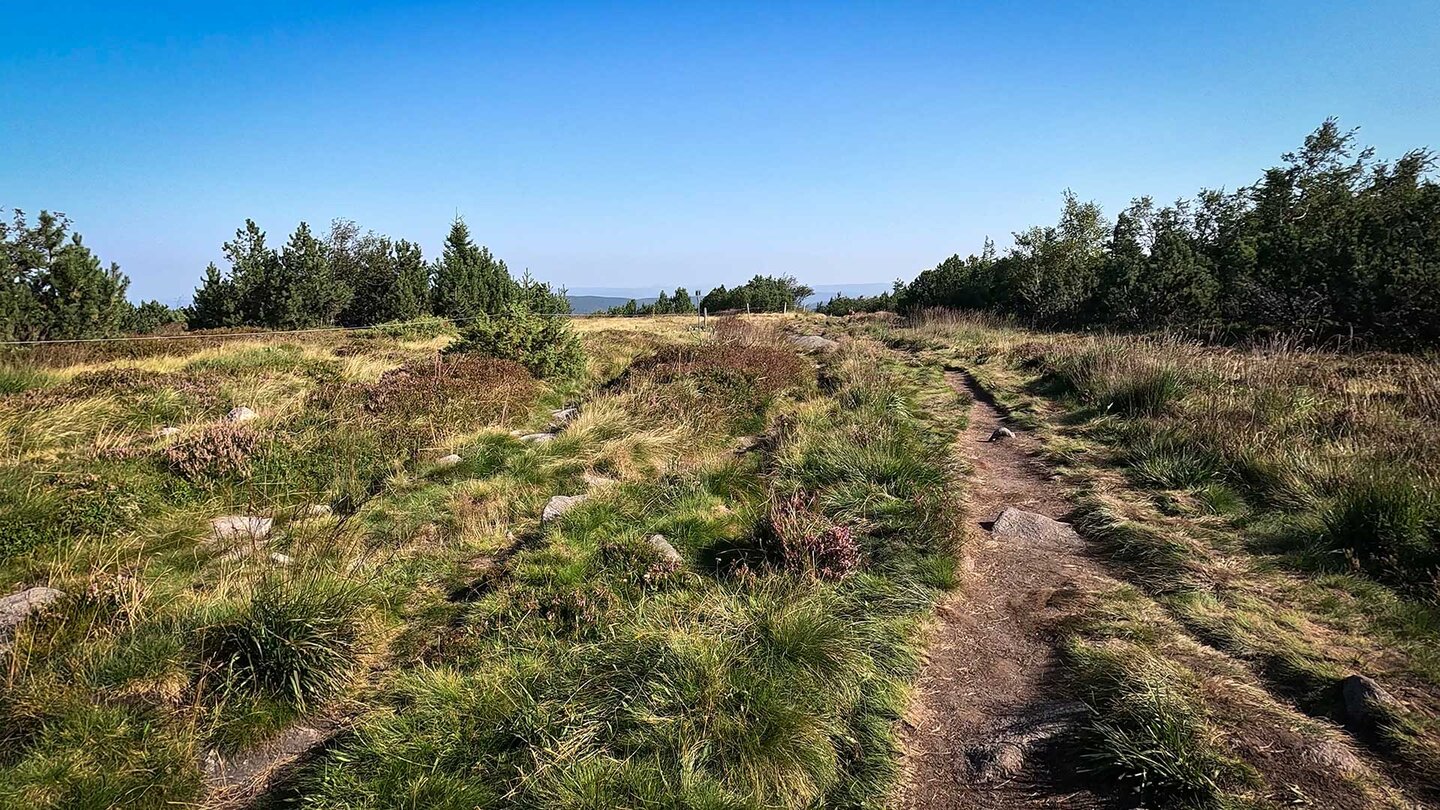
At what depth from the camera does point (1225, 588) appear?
4.48 m

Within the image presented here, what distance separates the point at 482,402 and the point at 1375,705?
423 inches

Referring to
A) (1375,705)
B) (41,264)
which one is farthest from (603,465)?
(41,264)

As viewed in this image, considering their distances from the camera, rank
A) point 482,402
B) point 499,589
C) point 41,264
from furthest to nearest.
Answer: point 41,264, point 482,402, point 499,589

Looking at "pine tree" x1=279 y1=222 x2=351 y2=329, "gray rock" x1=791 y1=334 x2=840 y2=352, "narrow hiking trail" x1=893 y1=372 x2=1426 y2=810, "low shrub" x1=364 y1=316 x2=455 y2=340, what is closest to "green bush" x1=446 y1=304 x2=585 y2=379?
"low shrub" x1=364 y1=316 x2=455 y2=340

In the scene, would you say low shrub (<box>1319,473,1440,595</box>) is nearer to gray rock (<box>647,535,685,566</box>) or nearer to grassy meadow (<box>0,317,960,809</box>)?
grassy meadow (<box>0,317,960,809</box>)

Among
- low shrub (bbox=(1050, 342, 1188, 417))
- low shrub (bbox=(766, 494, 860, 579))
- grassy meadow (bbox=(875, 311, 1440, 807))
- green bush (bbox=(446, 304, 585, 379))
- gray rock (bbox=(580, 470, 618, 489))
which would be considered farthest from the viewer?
green bush (bbox=(446, 304, 585, 379))

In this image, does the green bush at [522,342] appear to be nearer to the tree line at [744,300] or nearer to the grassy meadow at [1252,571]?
the grassy meadow at [1252,571]

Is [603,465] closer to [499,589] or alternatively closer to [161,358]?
[499,589]

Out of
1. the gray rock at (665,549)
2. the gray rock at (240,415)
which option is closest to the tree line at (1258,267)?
the gray rock at (665,549)

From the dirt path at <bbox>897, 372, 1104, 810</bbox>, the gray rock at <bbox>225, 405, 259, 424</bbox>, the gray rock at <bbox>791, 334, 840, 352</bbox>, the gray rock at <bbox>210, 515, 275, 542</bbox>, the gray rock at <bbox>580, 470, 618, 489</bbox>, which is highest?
the gray rock at <bbox>791, 334, 840, 352</bbox>

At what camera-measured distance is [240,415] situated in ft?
29.9

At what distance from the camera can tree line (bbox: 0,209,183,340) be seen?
17328 mm

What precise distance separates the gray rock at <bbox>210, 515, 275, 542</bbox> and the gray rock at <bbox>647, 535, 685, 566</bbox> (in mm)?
3540

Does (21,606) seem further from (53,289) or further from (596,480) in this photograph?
(53,289)
